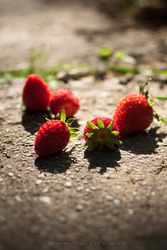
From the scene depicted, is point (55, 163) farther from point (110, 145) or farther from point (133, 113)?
point (133, 113)

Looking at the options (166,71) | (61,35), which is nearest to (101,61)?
Answer: (166,71)

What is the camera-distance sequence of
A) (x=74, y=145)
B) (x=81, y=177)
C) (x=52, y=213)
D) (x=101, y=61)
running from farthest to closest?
(x=101, y=61) < (x=74, y=145) < (x=81, y=177) < (x=52, y=213)

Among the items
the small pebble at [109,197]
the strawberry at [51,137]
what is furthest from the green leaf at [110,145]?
the small pebble at [109,197]

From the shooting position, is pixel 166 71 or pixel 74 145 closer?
pixel 74 145

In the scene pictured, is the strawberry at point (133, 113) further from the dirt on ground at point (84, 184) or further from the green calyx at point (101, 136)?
the green calyx at point (101, 136)

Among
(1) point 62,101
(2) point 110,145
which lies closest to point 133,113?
(2) point 110,145

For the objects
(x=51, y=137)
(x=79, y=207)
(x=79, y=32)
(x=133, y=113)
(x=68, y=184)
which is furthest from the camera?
(x=79, y=32)

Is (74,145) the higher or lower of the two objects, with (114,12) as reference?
lower

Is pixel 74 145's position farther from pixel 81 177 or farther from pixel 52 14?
pixel 52 14
